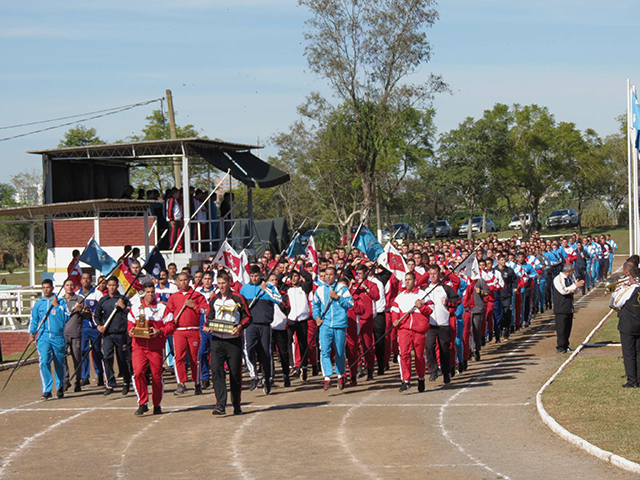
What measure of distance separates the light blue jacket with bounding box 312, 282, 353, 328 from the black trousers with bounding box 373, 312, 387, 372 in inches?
73.3

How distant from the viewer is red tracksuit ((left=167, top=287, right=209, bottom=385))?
42.4 feet

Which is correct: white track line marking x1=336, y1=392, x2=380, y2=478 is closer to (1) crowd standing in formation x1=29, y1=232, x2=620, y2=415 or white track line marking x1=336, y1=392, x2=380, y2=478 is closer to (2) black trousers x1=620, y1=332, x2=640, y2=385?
(1) crowd standing in formation x1=29, y1=232, x2=620, y2=415

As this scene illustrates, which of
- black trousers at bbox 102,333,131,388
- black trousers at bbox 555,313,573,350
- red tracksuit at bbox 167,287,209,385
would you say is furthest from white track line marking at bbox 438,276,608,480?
black trousers at bbox 102,333,131,388

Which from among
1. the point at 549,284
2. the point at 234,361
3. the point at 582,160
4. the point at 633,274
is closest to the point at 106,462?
the point at 234,361

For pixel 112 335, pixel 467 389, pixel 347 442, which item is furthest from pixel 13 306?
pixel 347 442

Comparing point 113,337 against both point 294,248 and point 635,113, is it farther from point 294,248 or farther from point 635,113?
point 635,113

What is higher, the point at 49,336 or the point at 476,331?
the point at 49,336

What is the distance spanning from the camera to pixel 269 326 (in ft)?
43.3

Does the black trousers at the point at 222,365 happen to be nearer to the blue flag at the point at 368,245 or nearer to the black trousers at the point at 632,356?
the black trousers at the point at 632,356

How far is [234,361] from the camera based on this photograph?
11250 millimetres

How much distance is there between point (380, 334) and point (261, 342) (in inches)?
108

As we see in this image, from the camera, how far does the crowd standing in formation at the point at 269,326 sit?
1157cm

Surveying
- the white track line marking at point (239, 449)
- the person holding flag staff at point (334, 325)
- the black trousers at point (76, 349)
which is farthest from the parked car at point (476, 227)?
the white track line marking at point (239, 449)

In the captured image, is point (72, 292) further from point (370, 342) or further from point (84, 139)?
point (84, 139)
